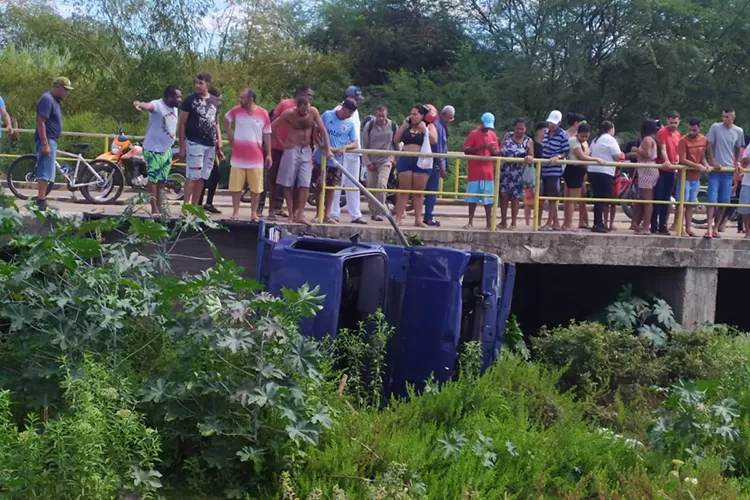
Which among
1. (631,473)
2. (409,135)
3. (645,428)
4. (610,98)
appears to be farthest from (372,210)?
(610,98)

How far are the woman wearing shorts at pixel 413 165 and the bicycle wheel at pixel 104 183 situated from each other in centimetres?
377

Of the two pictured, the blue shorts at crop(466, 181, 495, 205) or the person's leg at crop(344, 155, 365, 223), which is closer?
the person's leg at crop(344, 155, 365, 223)

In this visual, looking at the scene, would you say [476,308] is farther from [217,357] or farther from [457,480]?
[217,357]

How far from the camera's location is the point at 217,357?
20.5 feet

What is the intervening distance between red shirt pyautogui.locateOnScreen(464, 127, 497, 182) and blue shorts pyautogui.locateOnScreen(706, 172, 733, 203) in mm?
2809

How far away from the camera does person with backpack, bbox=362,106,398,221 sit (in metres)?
12.0

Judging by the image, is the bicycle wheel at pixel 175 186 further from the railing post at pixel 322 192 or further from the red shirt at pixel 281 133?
the railing post at pixel 322 192

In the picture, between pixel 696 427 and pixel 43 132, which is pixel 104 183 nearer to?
pixel 43 132

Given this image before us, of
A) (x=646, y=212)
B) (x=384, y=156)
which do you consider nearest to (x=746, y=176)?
(x=646, y=212)

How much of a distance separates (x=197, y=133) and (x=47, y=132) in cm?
161

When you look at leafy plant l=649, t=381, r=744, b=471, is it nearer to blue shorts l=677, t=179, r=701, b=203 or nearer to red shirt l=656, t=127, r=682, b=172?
A: blue shorts l=677, t=179, r=701, b=203

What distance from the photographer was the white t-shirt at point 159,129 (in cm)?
1105

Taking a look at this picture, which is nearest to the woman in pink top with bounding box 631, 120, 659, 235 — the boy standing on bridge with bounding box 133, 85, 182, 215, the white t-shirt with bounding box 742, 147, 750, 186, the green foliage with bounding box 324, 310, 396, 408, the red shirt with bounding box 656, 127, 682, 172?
the red shirt with bounding box 656, 127, 682, 172

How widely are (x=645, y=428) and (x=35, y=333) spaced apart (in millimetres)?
5002
